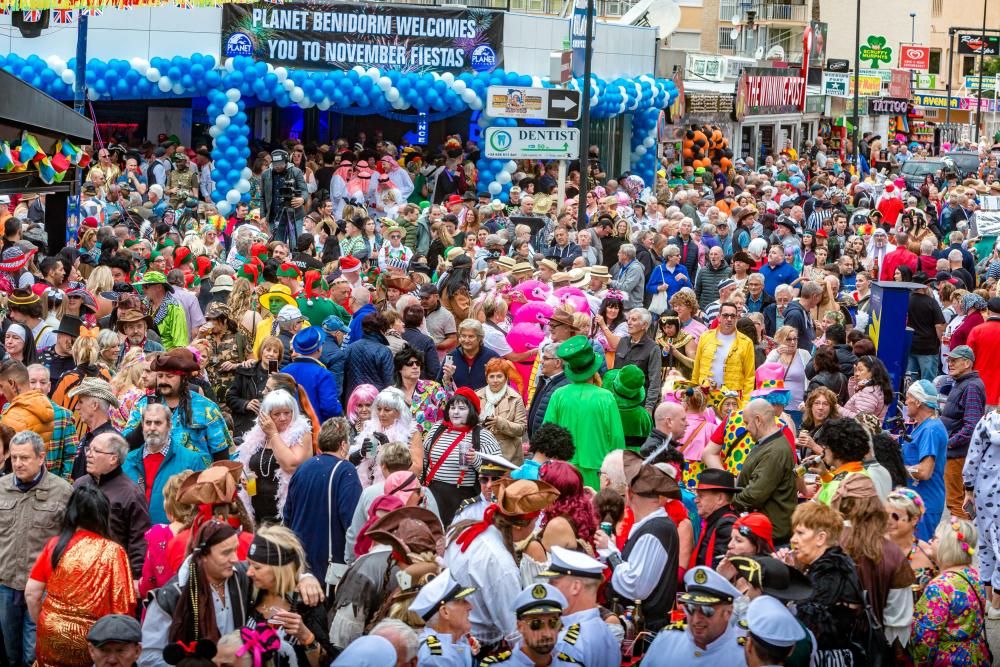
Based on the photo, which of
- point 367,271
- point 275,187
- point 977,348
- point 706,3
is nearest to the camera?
point 977,348

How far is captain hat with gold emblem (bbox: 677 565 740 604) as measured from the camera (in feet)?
20.1

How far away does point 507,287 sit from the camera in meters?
14.0

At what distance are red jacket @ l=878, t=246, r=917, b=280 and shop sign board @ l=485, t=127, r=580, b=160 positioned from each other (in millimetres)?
4223

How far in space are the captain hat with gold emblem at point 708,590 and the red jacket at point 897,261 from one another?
12266 mm

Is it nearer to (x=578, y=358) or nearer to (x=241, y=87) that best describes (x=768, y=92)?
(x=241, y=87)

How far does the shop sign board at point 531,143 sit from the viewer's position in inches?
756

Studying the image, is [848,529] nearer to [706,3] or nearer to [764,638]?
[764,638]

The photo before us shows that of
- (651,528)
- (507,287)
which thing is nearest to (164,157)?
(507,287)

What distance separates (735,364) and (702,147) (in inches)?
917

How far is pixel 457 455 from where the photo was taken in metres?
9.01

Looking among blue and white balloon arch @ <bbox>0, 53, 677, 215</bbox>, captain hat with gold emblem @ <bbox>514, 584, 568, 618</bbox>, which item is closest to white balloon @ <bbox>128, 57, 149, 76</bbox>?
blue and white balloon arch @ <bbox>0, 53, 677, 215</bbox>

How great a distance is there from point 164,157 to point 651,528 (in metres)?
17.4

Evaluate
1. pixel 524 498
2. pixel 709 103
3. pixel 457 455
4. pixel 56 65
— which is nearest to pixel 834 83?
pixel 709 103

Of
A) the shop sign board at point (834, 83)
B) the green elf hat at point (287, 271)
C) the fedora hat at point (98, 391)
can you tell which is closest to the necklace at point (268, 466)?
the fedora hat at point (98, 391)
